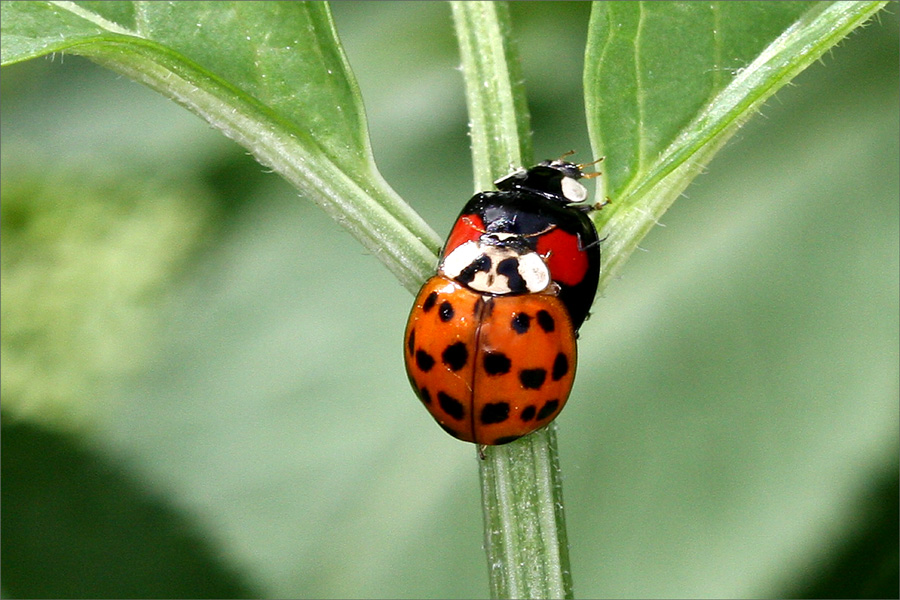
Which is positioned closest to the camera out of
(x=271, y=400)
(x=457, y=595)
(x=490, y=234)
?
(x=490, y=234)

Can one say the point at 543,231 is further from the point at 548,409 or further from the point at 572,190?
the point at 548,409

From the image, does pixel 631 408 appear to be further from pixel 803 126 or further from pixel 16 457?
pixel 16 457

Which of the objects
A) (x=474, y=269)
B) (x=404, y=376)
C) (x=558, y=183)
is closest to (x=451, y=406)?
(x=474, y=269)

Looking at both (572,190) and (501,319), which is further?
(572,190)

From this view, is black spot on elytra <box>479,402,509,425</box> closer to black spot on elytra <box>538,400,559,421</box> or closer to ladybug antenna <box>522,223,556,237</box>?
black spot on elytra <box>538,400,559,421</box>

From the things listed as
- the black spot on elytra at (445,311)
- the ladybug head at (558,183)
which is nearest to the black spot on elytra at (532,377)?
the black spot on elytra at (445,311)

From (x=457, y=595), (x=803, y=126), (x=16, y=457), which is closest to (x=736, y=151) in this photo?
(x=803, y=126)

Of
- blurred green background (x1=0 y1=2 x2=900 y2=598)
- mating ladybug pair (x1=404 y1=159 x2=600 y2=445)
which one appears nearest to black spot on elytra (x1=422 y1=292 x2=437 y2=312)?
mating ladybug pair (x1=404 y1=159 x2=600 y2=445)
